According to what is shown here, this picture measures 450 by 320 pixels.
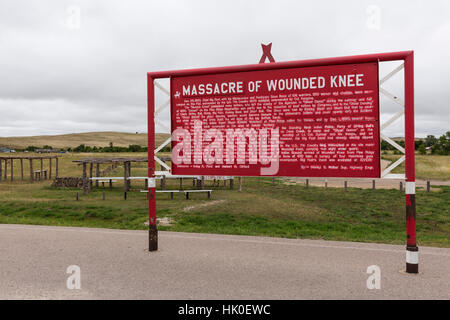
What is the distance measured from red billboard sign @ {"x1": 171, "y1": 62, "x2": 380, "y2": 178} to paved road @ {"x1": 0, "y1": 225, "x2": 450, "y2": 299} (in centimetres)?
148

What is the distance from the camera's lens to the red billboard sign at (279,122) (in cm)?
564

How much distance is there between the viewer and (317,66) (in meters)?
5.82

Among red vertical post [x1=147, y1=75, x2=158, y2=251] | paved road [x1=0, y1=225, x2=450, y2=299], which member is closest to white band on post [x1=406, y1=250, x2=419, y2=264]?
paved road [x1=0, y1=225, x2=450, y2=299]

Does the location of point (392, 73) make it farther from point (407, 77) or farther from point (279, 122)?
point (279, 122)

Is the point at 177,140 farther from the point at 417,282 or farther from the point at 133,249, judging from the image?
the point at 417,282

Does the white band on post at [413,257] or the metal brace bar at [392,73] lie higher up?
the metal brace bar at [392,73]

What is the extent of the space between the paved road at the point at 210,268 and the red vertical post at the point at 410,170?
0.33 metres
